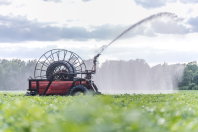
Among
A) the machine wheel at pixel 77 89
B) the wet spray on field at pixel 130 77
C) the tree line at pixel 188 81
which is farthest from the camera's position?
the tree line at pixel 188 81

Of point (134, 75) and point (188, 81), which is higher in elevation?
point (134, 75)

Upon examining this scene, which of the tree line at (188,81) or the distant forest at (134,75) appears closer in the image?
the distant forest at (134,75)

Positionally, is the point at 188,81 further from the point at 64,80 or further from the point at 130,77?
the point at 64,80

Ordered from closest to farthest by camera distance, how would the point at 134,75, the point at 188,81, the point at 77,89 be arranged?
the point at 77,89, the point at 134,75, the point at 188,81

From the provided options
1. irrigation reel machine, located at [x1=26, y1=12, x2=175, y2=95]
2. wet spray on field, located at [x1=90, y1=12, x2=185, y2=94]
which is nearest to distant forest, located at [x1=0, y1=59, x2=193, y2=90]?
wet spray on field, located at [x1=90, y1=12, x2=185, y2=94]

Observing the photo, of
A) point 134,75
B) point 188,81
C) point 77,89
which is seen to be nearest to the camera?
point 77,89

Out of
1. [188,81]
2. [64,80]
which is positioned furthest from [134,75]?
[64,80]

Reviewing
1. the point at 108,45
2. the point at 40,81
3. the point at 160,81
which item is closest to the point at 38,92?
the point at 40,81

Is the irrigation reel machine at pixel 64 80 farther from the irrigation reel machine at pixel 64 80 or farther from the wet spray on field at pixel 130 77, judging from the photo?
the wet spray on field at pixel 130 77

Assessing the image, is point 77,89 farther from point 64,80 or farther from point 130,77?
point 130,77

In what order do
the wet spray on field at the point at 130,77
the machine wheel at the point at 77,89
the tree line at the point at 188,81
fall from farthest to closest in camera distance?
the tree line at the point at 188,81, the wet spray on field at the point at 130,77, the machine wheel at the point at 77,89

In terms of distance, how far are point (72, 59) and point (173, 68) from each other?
1367 inches

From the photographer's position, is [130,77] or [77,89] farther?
[130,77]

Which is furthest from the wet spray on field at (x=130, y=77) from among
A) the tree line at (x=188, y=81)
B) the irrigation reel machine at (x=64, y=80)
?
the irrigation reel machine at (x=64, y=80)
